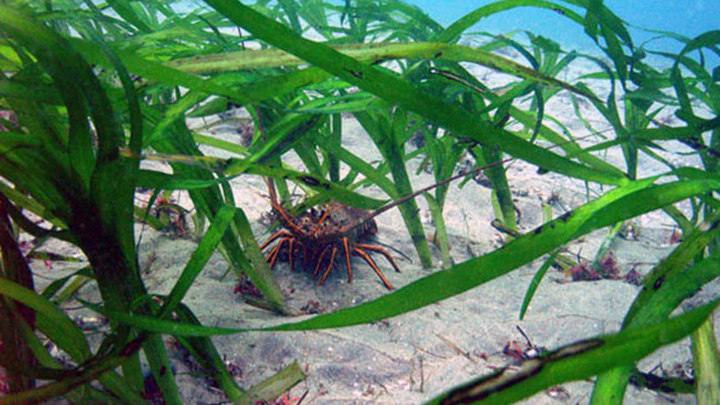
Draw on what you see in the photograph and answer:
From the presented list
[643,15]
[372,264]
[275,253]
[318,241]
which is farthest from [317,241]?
[643,15]

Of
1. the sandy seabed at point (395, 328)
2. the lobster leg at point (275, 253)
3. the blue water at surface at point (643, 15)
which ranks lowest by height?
the sandy seabed at point (395, 328)

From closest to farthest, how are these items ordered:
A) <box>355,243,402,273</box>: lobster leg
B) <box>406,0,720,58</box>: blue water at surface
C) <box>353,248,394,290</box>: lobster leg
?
<box>353,248,394,290</box>: lobster leg < <box>355,243,402,273</box>: lobster leg < <box>406,0,720,58</box>: blue water at surface

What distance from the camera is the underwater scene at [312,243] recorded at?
1175 millimetres

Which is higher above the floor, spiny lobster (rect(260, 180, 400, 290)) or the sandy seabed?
spiny lobster (rect(260, 180, 400, 290))

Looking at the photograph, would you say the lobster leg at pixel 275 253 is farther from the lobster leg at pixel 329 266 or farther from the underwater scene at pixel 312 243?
the lobster leg at pixel 329 266

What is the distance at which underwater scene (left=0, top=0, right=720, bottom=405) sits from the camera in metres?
1.17

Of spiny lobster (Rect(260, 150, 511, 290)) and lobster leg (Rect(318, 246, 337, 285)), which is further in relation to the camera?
spiny lobster (Rect(260, 150, 511, 290))

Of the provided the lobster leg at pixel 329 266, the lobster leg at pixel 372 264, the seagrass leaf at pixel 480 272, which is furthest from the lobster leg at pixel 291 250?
the seagrass leaf at pixel 480 272

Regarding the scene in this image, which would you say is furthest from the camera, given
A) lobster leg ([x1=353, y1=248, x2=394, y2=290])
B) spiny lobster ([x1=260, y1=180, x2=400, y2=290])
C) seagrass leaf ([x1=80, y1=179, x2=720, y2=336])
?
spiny lobster ([x1=260, y1=180, x2=400, y2=290])

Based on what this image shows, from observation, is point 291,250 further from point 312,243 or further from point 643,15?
point 643,15

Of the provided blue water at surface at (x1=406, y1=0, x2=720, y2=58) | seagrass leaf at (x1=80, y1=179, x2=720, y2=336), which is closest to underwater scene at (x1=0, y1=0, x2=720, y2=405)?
seagrass leaf at (x1=80, y1=179, x2=720, y2=336)

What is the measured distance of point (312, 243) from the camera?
3.23m

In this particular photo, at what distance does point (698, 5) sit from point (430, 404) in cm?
11425

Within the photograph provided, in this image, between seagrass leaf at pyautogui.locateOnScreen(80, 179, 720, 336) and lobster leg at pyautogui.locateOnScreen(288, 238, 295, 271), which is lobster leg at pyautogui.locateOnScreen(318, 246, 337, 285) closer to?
lobster leg at pyautogui.locateOnScreen(288, 238, 295, 271)
